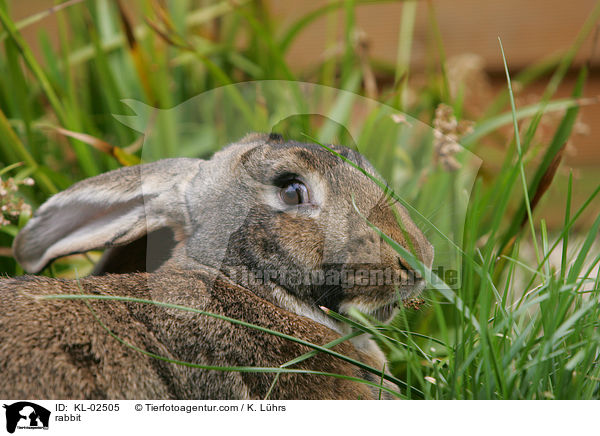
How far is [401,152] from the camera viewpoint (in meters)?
2.20

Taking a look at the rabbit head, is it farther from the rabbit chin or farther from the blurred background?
the blurred background

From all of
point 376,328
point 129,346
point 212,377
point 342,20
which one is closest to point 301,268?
point 376,328

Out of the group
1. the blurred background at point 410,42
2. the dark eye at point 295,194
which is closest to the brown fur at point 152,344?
the dark eye at point 295,194

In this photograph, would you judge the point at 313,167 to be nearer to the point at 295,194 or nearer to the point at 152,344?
the point at 295,194

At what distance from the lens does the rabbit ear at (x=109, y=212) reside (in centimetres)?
150

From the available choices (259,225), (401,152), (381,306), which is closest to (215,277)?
(259,225)

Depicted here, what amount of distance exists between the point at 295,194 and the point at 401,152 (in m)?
0.94

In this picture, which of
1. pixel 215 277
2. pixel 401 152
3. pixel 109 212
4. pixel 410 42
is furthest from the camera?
pixel 410 42

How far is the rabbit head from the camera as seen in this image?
4.30 ft

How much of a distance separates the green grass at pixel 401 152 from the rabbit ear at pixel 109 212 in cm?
16
